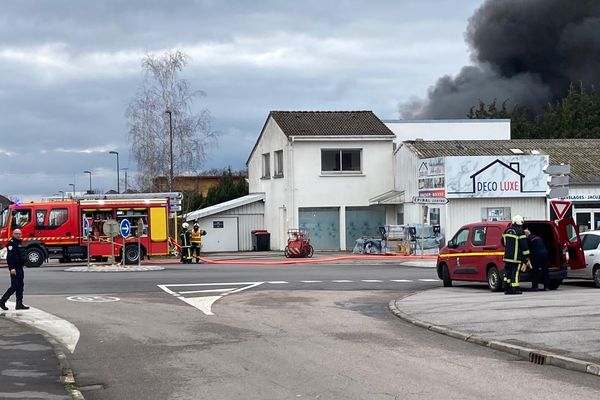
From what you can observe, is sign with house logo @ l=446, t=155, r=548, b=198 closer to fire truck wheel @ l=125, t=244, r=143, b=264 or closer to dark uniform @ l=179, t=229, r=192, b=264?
dark uniform @ l=179, t=229, r=192, b=264

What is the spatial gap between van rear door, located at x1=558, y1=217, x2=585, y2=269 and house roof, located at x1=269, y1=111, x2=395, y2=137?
2567 centimetres

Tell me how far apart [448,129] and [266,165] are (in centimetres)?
1171

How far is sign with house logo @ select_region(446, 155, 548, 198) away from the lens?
39094 mm

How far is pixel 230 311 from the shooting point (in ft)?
58.2

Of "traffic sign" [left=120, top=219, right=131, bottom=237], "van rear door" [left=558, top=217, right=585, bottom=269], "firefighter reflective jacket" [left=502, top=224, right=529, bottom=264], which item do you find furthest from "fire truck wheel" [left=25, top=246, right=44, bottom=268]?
"firefighter reflective jacket" [left=502, top=224, right=529, bottom=264]

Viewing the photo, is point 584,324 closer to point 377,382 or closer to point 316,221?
point 377,382

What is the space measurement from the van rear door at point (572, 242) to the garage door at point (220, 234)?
2985cm

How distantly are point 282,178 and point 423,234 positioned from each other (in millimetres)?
12152

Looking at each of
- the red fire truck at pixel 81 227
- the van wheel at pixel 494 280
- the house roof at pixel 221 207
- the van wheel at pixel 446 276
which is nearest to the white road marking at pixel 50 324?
the van wheel at pixel 494 280

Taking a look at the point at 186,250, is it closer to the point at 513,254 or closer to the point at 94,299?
the point at 94,299

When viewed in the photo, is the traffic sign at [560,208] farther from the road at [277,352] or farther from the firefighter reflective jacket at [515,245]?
the road at [277,352]

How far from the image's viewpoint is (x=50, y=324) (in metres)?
15.4

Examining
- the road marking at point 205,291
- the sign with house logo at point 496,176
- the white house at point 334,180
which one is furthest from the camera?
the white house at point 334,180

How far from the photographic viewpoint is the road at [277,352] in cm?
941
